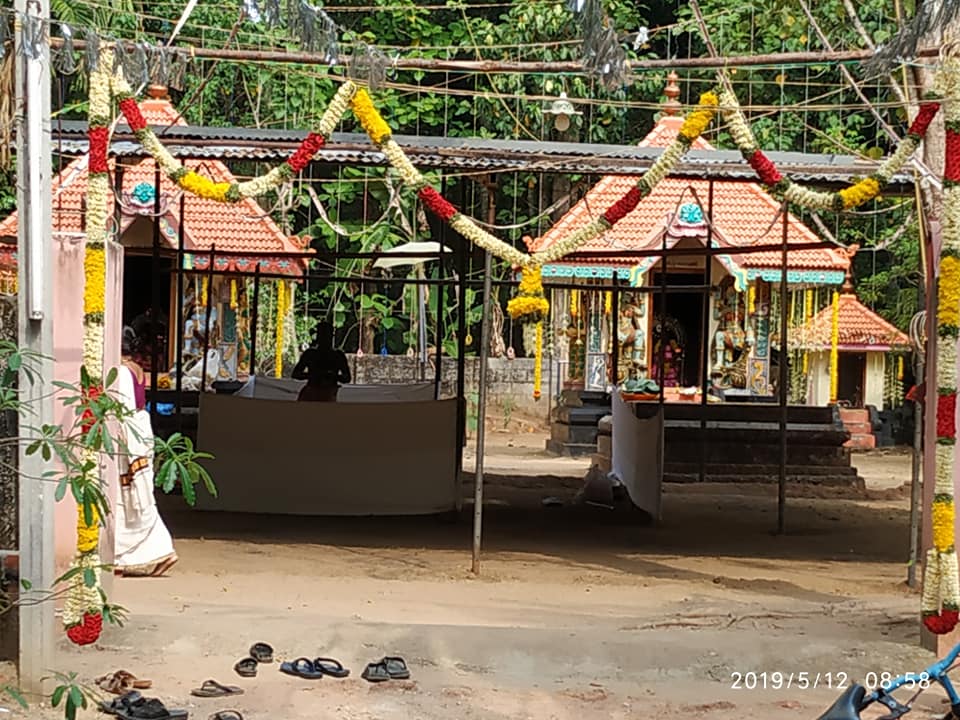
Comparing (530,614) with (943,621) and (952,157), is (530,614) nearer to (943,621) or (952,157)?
(943,621)

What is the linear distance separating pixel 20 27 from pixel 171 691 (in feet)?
9.03

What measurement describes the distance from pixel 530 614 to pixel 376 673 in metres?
1.76

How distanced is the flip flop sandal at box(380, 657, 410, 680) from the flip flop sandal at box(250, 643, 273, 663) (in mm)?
520

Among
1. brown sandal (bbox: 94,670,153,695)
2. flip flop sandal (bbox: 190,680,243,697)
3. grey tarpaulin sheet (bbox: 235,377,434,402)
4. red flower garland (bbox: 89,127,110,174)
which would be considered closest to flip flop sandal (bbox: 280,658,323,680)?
flip flop sandal (bbox: 190,680,243,697)

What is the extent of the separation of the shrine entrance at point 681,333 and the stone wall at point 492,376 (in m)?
2.18

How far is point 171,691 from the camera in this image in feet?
17.3

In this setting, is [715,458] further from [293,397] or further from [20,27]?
[20,27]

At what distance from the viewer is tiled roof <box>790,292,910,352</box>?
70.3ft

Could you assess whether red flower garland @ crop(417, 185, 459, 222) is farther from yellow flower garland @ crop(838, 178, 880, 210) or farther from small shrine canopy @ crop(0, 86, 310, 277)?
small shrine canopy @ crop(0, 86, 310, 277)

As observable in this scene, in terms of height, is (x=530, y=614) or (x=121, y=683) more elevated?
(x=121, y=683)

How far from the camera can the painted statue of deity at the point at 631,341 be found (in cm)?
2081

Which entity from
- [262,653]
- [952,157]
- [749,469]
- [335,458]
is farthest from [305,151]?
[749,469]

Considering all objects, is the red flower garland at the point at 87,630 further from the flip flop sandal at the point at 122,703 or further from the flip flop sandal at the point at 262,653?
the flip flop sandal at the point at 262,653
